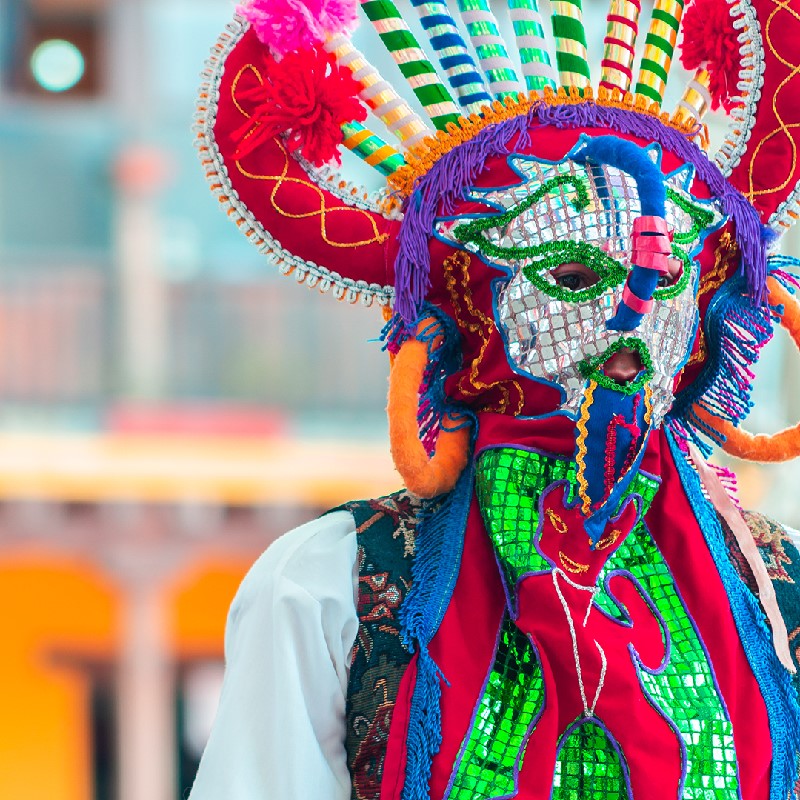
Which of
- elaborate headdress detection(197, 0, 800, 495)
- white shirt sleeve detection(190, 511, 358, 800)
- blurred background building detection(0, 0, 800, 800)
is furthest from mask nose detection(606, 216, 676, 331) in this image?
blurred background building detection(0, 0, 800, 800)

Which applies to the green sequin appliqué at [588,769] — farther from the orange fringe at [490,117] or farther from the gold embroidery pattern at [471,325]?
the orange fringe at [490,117]

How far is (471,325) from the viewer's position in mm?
1287

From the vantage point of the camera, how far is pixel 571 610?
1203 mm

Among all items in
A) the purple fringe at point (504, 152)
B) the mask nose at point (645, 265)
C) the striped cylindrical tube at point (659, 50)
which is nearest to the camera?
the mask nose at point (645, 265)

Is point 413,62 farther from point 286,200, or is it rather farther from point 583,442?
point 583,442

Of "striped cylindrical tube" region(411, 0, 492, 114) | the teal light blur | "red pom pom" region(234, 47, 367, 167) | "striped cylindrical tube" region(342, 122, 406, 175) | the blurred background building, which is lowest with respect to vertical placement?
the blurred background building

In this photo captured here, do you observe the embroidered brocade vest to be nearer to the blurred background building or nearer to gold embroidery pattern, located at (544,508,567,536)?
gold embroidery pattern, located at (544,508,567,536)

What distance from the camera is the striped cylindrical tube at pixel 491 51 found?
1.36m

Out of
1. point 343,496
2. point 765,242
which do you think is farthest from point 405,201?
point 343,496

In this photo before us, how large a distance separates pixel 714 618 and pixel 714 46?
0.62 metres

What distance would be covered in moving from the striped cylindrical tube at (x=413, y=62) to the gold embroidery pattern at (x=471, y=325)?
6.8 inches

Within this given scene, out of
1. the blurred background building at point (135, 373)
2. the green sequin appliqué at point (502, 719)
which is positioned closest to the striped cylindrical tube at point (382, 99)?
the green sequin appliqué at point (502, 719)

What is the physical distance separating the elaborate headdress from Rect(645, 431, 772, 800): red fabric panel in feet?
0.35

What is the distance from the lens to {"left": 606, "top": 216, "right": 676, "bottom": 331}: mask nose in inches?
45.5
